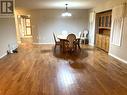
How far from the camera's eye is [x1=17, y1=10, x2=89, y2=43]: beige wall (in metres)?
9.44

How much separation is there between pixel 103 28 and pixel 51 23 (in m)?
3.51

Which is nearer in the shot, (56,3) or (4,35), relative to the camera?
(4,35)

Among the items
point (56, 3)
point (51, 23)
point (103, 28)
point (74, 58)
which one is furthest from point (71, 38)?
point (51, 23)

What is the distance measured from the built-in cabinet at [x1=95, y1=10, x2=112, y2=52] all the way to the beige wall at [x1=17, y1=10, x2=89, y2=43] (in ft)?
5.18

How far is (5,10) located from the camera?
515 cm

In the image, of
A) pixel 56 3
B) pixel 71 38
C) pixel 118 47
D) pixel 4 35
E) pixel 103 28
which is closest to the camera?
pixel 118 47

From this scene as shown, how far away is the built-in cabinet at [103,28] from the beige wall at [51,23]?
158cm

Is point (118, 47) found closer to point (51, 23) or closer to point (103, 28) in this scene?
point (103, 28)

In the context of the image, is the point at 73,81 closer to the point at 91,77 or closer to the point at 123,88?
the point at 91,77

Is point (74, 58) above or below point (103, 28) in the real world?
below

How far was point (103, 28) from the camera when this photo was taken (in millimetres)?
7844

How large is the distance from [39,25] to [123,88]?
7.45m

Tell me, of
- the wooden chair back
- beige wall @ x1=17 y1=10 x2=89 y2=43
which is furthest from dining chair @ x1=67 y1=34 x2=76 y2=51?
beige wall @ x1=17 y1=10 x2=89 y2=43

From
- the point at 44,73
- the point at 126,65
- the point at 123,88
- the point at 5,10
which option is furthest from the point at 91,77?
the point at 5,10
